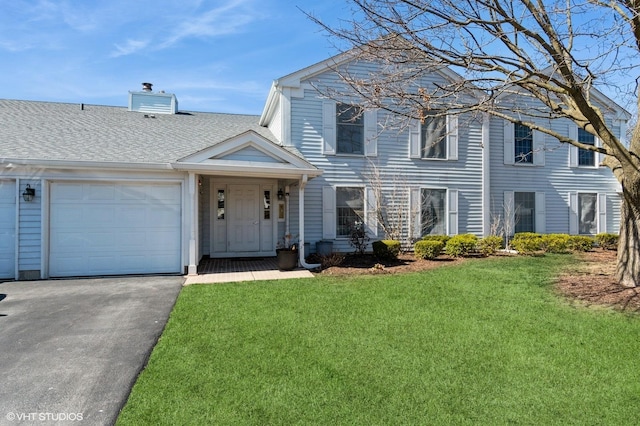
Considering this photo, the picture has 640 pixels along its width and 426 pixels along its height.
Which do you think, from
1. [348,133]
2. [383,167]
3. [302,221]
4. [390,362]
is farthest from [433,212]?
[390,362]

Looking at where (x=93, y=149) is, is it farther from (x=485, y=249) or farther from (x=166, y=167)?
(x=485, y=249)

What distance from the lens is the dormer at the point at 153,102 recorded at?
13430 millimetres

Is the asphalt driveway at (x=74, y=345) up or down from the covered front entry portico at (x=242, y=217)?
down

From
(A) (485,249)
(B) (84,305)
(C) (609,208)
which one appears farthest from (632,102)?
(B) (84,305)

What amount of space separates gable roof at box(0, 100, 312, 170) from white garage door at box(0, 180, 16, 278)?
668 mm

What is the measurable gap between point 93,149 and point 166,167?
1.96 meters

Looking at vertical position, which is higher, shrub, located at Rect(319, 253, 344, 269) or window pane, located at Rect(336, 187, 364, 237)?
window pane, located at Rect(336, 187, 364, 237)

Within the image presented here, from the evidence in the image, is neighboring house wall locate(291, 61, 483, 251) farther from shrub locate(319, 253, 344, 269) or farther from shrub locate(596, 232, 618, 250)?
shrub locate(596, 232, 618, 250)

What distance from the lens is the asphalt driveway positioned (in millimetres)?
2885

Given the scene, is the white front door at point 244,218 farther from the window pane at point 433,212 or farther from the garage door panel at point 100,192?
the window pane at point 433,212

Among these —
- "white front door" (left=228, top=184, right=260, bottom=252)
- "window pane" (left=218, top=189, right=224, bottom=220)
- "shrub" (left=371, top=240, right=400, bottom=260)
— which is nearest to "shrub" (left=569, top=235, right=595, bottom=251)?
"shrub" (left=371, top=240, right=400, bottom=260)

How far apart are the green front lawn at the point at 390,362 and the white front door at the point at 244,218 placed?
15.6ft

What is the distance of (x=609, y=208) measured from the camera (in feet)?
44.2

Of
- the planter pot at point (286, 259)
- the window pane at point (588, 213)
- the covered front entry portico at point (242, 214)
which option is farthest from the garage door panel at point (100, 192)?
the window pane at point (588, 213)
